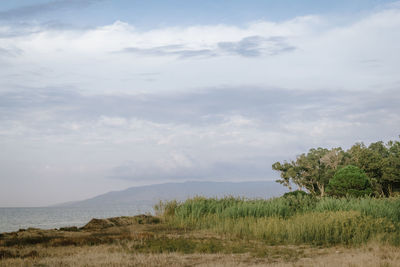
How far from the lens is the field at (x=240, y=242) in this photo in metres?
10.2

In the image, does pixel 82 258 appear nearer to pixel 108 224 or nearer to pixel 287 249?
pixel 287 249

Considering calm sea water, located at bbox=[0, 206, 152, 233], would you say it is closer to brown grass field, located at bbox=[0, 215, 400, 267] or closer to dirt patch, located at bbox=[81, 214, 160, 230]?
dirt patch, located at bbox=[81, 214, 160, 230]

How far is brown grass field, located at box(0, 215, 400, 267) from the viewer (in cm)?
994

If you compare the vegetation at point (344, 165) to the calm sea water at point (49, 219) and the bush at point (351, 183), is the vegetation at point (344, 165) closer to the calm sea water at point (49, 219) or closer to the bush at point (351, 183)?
the bush at point (351, 183)

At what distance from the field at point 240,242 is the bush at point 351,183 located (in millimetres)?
11931

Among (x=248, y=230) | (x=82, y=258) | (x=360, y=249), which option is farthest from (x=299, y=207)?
(x=82, y=258)

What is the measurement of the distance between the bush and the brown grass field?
1792cm

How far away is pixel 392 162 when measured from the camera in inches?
1513

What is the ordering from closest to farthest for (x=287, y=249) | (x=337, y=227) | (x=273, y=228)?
(x=287, y=249)
(x=337, y=227)
(x=273, y=228)

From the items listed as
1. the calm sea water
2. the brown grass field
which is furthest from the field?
the calm sea water

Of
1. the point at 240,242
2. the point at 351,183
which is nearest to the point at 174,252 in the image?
the point at 240,242

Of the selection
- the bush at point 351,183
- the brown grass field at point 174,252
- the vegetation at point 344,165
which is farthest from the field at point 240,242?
the vegetation at point 344,165

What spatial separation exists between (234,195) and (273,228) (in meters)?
8.58

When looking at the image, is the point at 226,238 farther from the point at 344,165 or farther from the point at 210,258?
the point at 344,165
